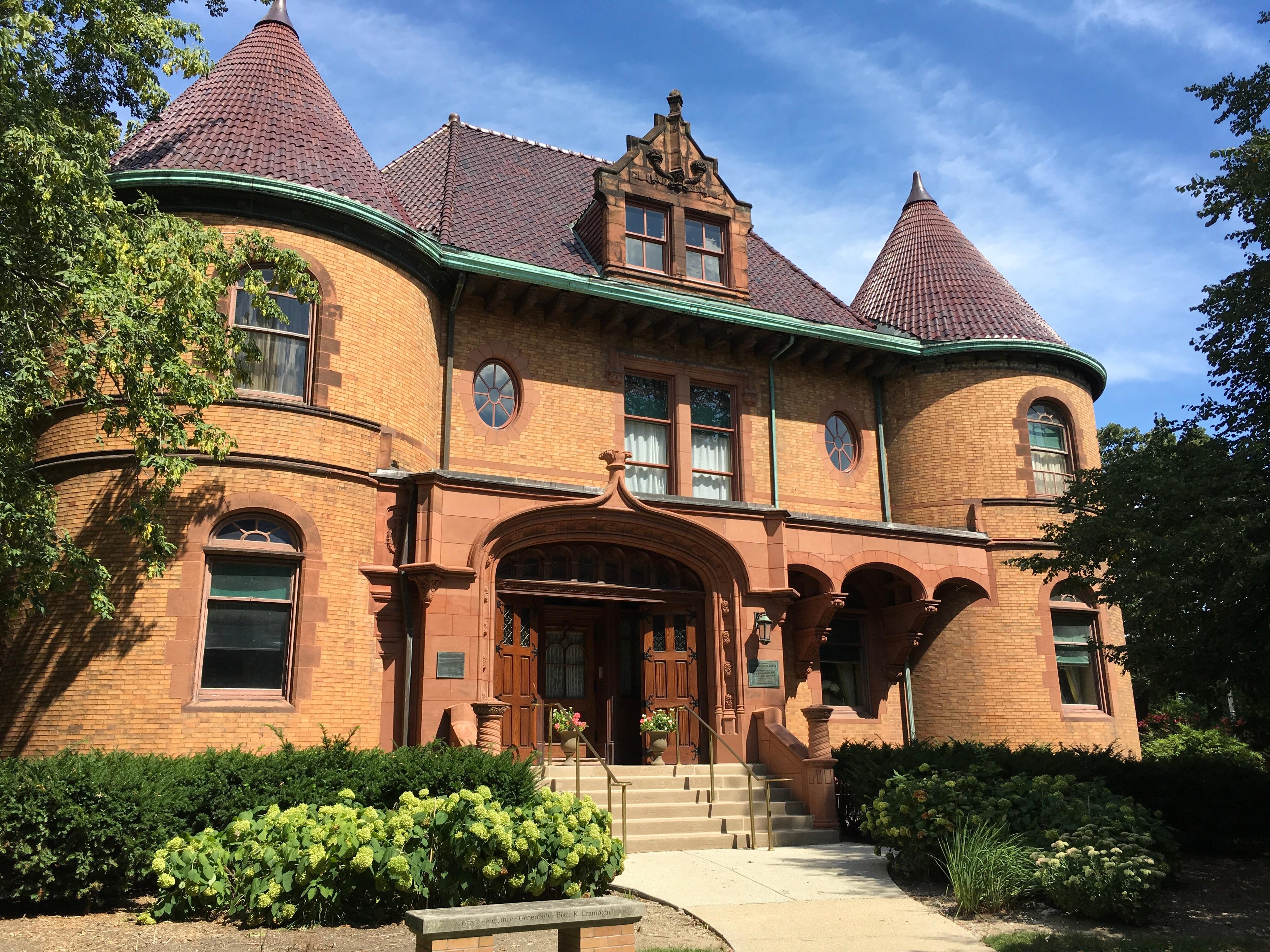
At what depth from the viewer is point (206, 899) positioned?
27.9 feet

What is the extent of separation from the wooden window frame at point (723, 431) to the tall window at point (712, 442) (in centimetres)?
1

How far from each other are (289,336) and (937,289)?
13.4 meters

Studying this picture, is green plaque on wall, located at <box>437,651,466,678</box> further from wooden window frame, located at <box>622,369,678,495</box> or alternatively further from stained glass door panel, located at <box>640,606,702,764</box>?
wooden window frame, located at <box>622,369,678,495</box>

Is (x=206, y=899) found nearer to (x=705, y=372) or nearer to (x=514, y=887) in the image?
(x=514, y=887)

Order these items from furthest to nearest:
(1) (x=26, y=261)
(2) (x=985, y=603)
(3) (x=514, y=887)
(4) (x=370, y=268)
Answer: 1. (2) (x=985, y=603)
2. (4) (x=370, y=268)
3. (1) (x=26, y=261)
4. (3) (x=514, y=887)

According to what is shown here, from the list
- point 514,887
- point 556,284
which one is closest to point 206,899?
point 514,887

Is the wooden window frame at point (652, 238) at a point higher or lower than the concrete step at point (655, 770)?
higher

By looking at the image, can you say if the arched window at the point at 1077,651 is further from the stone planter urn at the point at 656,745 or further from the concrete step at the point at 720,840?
the stone planter urn at the point at 656,745

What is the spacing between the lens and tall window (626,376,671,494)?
17.9 metres

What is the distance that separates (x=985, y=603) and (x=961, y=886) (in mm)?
9586

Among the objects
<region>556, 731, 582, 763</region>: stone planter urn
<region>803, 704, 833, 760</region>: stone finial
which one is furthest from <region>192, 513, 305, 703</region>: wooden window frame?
<region>803, 704, 833, 760</region>: stone finial

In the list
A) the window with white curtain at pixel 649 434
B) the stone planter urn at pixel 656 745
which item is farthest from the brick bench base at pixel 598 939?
the window with white curtain at pixel 649 434

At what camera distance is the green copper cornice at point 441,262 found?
14.2 m

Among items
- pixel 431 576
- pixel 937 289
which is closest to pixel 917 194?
pixel 937 289
